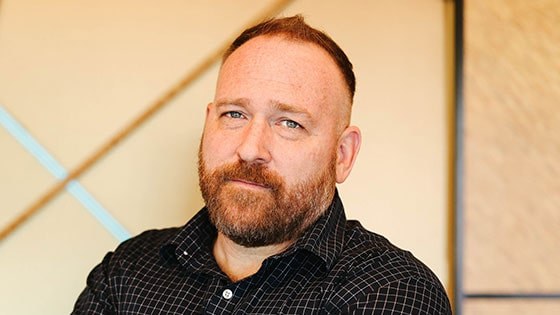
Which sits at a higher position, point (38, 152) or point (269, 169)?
point (38, 152)

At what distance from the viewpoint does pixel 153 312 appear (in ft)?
3.26

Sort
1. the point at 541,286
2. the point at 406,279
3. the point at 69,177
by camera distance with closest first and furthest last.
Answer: the point at 406,279 → the point at 541,286 → the point at 69,177

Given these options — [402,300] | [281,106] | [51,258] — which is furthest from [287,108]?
[51,258]

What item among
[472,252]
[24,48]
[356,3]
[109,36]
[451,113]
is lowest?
[472,252]

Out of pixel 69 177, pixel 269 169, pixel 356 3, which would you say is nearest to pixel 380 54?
pixel 356 3

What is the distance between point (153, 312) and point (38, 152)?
1.85 ft

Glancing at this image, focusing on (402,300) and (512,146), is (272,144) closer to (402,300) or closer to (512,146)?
(402,300)

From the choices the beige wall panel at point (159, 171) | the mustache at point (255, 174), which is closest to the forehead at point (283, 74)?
the mustache at point (255, 174)

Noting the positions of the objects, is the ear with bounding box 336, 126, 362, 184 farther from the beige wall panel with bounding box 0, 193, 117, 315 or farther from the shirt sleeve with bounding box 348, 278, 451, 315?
the beige wall panel with bounding box 0, 193, 117, 315

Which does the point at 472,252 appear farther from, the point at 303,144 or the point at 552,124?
the point at 303,144

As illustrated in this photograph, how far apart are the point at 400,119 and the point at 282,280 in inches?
22.4

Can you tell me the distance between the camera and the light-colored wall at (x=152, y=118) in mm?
1348

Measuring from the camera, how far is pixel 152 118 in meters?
1.41

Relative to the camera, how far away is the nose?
3.15 feet
